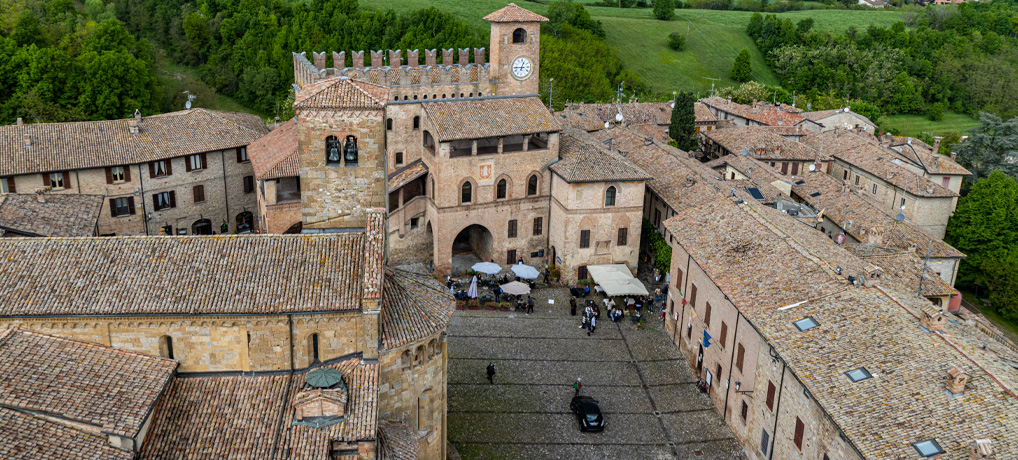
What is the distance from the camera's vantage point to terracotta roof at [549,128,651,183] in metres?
47.7

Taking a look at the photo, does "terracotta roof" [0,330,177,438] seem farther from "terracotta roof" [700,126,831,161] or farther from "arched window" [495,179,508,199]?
"terracotta roof" [700,126,831,161]

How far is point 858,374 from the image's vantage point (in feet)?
83.6

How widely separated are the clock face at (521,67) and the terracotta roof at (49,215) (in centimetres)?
2748

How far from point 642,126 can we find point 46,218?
177 feet

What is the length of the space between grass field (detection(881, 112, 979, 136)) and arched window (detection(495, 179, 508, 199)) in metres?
79.7

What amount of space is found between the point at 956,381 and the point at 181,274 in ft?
77.5

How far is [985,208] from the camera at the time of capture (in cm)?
5825

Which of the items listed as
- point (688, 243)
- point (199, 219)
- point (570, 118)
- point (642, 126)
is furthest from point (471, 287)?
point (642, 126)

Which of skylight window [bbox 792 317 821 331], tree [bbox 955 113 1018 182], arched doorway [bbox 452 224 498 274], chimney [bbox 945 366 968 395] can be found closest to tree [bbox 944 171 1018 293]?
tree [bbox 955 113 1018 182]

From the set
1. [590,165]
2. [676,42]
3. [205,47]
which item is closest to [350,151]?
[590,165]

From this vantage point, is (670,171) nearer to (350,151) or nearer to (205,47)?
(350,151)

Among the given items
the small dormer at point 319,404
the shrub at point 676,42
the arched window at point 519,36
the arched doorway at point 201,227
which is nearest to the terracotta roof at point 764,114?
the shrub at point 676,42

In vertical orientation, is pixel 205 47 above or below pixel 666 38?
below

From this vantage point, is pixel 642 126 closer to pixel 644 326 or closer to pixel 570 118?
pixel 570 118
